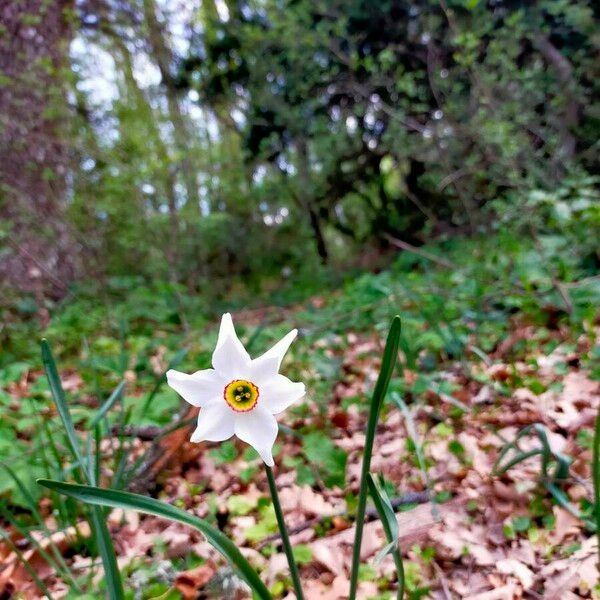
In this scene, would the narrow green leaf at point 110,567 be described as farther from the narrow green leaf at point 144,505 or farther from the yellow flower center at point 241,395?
the yellow flower center at point 241,395

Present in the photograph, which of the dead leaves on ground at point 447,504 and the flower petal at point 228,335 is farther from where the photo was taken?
the dead leaves on ground at point 447,504

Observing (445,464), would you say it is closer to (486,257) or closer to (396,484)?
(396,484)

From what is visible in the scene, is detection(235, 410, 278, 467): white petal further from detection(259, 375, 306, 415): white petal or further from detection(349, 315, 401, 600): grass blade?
detection(349, 315, 401, 600): grass blade

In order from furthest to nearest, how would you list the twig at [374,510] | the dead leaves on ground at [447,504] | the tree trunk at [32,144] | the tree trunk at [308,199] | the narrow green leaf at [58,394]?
the tree trunk at [308,199]
the tree trunk at [32,144]
the twig at [374,510]
the dead leaves on ground at [447,504]
the narrow green leaf at [58,394]

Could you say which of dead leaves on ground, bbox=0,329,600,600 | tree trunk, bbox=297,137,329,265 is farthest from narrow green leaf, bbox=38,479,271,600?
tree trunk, bbox=297,137,329,265

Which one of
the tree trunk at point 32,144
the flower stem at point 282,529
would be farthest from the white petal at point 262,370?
the tree trunk at point 32,144

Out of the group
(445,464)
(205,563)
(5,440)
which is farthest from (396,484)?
(5,440)

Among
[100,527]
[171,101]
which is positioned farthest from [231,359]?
[171,101]
